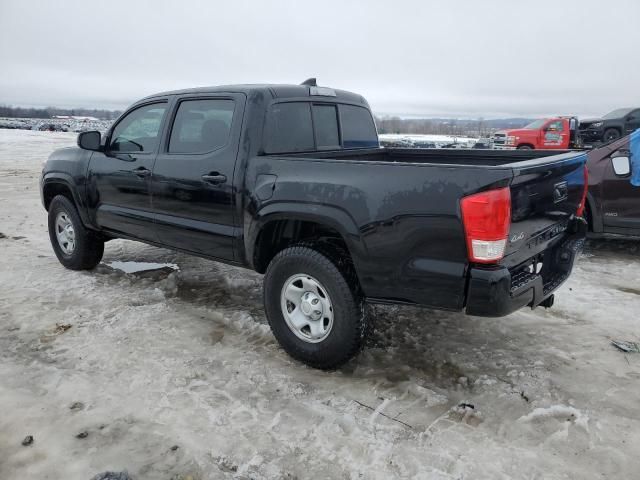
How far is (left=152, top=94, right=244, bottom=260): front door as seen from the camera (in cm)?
385

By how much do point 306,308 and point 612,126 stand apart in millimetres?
21630

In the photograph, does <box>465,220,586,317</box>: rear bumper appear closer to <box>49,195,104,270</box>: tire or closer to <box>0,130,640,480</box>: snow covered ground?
<box>0,130,640,480</box>: snow covered ground

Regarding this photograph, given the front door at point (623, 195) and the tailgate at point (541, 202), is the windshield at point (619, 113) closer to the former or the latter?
the front door at point (623, 195)

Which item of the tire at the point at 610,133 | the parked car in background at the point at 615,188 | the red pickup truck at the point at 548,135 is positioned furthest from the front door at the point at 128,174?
the tire at the point at 610,133

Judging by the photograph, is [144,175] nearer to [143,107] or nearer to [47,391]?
[143,107]

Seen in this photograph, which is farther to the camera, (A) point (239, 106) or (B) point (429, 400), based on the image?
(A) point (239, 106)

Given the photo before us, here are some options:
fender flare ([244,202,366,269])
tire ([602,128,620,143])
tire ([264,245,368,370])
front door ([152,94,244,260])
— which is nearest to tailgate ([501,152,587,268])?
fender flare ([244,202,366,269])

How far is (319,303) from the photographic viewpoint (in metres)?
3.36

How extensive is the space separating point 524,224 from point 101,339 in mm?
3129

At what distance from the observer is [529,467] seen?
2486 mm

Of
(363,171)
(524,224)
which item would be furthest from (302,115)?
(524,224)

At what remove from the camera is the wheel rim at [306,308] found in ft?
11.0

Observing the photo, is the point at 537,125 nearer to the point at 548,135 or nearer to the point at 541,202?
the point at 548,135

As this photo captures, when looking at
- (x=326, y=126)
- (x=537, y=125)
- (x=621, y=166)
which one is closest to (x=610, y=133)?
(x=537, y=125)
